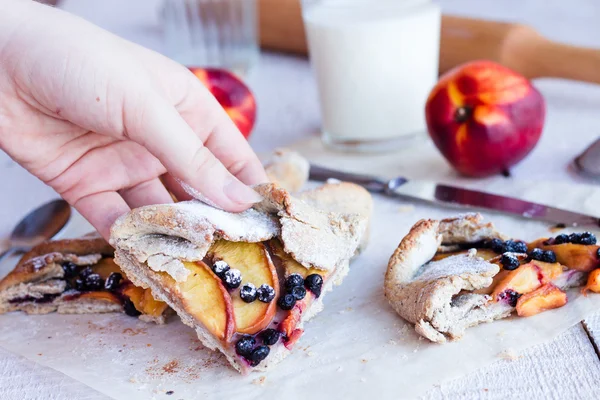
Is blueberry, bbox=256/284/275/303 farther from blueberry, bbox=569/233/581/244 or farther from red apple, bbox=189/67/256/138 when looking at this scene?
red apple, bbox=189/67/256/138

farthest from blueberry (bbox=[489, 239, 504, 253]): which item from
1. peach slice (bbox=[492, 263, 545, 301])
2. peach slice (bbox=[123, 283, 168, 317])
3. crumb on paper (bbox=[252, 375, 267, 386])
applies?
peach slice (bbox=[123, 283, 168, 317])

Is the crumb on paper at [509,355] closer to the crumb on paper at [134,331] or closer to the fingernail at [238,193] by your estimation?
the fingernail at [238,193]

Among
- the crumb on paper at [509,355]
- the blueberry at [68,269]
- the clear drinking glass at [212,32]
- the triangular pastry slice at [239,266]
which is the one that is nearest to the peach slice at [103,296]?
the blueberry at [68,269]

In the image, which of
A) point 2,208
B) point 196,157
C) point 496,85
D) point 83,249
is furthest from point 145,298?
point 496,85

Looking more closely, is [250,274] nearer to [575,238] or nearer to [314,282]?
[314,282]

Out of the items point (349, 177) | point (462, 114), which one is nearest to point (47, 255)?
point (349, 177)

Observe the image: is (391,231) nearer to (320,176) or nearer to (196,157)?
(320,176)
